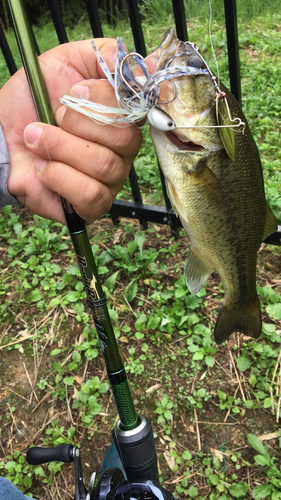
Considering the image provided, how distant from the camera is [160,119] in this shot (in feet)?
3.00

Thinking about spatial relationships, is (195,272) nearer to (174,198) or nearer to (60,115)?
(174,198)

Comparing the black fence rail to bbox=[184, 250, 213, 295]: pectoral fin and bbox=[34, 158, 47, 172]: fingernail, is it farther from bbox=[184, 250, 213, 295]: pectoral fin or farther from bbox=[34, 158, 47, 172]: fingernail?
bbox=[34, 158, 47, 172]: fingernail

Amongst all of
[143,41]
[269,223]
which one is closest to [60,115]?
[269,223]

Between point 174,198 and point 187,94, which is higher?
point 187,94

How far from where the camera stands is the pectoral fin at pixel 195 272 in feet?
4.08

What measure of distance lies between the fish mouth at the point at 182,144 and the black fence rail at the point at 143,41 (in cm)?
122

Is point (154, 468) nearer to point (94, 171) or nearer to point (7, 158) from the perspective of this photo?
point (94, 171)

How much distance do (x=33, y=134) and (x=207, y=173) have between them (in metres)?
0.46

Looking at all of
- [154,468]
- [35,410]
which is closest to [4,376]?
[35,410]

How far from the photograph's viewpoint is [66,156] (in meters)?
1.10

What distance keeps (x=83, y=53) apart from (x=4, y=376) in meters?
1.78

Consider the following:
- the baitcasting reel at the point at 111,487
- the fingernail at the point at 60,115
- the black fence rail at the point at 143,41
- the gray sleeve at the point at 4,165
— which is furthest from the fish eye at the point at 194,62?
the black fence rail at the point at 143,41

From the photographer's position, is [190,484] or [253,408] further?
[253,408]

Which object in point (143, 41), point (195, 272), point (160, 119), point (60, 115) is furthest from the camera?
point (143, 41)
